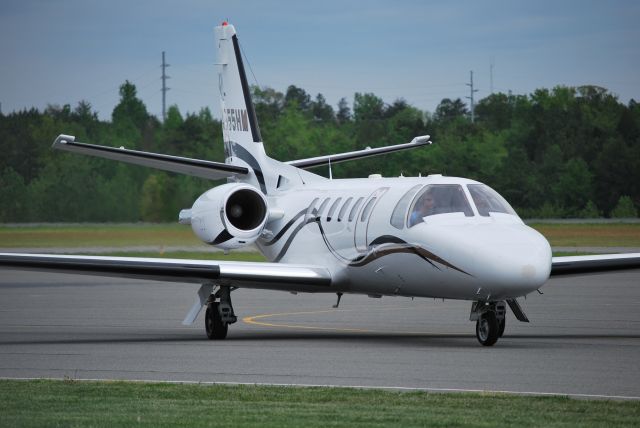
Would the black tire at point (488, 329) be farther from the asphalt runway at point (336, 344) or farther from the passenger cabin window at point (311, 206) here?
the passenger cabin window at point (311, 206)

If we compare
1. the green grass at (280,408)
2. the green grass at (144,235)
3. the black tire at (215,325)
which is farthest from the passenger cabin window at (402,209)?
the green grass at (144,235)

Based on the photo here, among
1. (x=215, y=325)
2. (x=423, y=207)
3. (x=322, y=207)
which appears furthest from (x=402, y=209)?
(x=215, y=325)

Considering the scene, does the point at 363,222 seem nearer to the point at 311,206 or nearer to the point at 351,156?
the point at 311,206

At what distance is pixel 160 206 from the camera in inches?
2056

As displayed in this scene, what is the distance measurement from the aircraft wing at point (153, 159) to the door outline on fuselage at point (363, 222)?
354 centimetres

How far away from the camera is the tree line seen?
2210 inches

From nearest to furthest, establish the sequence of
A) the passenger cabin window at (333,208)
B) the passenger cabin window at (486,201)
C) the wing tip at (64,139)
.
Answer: the passenger cabin window at (486,201), the passenger cabin window at (333,208), the wing tip at (64,139)

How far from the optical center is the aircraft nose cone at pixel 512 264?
15367 mm

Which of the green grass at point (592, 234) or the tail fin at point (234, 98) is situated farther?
the green grass at point (592, 234)

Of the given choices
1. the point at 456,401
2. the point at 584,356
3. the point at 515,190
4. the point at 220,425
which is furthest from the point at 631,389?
the point at 515,190

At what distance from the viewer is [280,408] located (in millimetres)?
10664

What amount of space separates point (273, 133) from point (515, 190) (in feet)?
54.5

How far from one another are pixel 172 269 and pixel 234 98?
7.48 metres

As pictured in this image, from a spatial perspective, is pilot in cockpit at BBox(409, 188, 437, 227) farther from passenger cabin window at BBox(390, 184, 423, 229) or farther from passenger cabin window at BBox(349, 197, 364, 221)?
passenger cabin window at BBox(349, 197, 364, 221)
